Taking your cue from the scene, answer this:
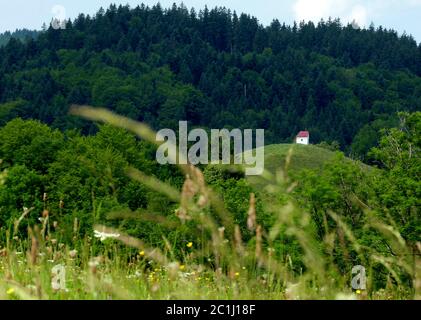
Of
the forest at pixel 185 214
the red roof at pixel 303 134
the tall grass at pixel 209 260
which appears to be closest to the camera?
the tall grass at pixel 209 260

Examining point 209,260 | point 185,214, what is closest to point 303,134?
point 209,260

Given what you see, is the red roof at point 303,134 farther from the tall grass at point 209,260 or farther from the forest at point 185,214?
the tall grass at point 209,260

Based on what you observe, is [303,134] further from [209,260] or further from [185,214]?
[185,214]

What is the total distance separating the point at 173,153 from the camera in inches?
140

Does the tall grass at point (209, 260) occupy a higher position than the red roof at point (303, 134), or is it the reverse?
the red roof at point (303, 134)

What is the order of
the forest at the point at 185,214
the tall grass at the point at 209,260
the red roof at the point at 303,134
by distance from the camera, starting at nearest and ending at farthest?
the tall grass at the point at 209,260, the forest at the point at 185,214, the red roof at the point at 303,134

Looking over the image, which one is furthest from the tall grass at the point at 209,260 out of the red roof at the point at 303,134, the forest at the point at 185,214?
the red roof at the point at 303,134

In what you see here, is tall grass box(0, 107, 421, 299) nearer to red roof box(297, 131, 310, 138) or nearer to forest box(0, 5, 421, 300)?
forest box(0, 5, 421, 300)

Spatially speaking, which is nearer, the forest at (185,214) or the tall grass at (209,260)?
the tall grass at (209,260)

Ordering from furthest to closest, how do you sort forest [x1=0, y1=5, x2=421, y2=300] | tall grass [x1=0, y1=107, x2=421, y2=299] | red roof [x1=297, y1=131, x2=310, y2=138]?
1. red roof [x1=297, y1=131, x2=310, y2=138]
2. forest [x1=0, y1=5, x2=421, y2=300]
3. tall grass [x1=0, y1=107, x2=421, y2=299]

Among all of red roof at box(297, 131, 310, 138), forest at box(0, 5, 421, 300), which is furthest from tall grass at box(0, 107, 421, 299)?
red roof at box(297, 131, 310, 138)
